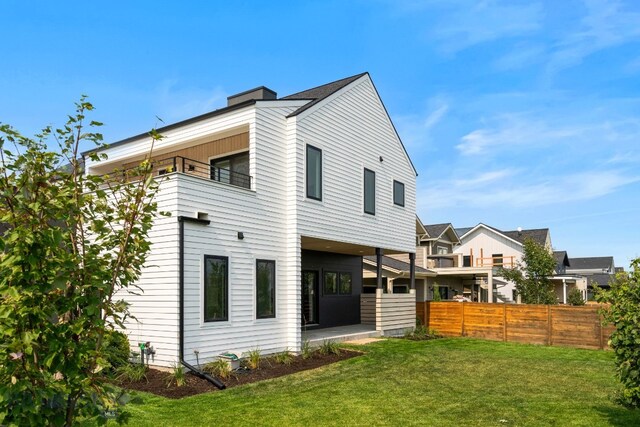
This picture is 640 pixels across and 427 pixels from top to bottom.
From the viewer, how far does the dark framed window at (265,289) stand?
12.0 meters

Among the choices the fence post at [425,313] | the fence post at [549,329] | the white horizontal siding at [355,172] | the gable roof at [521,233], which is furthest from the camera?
the gable roof at [521,233]

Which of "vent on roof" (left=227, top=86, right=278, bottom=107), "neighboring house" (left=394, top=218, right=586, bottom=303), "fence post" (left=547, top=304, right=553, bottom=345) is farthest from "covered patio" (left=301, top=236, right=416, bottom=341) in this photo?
"neighboring house" (left=394, top=218, right=586, bottom=303)

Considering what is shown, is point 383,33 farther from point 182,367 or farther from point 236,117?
point 182,367

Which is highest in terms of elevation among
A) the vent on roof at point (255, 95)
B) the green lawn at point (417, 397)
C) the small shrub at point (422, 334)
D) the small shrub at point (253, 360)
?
the vent on roof at point (255, 95)

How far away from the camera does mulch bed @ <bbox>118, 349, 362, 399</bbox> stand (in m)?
8.95

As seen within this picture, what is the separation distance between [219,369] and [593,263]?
7220 centimetres

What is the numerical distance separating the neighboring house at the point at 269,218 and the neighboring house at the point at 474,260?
12185 millimetres

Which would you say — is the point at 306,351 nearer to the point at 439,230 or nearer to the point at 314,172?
the point at 314,172

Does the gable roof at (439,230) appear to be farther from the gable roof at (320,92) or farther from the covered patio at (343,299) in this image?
the gable roof at (320,92)

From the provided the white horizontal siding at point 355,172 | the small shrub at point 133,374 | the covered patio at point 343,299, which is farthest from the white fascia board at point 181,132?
the small shrub at point 133,374

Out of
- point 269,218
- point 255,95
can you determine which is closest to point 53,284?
point 269,218

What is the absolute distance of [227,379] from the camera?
988 cm

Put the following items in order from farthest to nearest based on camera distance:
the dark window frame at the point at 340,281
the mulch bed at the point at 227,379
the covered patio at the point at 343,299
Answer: the dark window frame at the point at 340,281
the covered patio at the point at 343,299
the mulch bed at the point at 227,379

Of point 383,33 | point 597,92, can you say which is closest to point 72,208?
point 383,33
